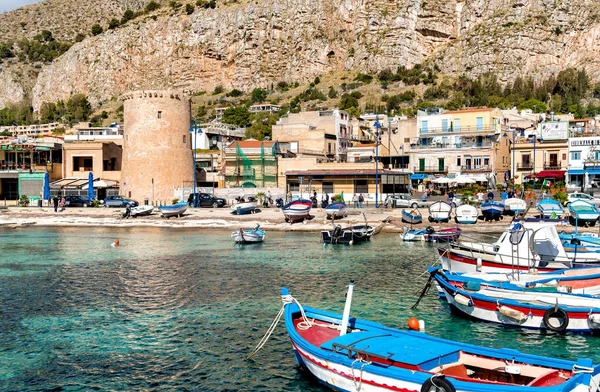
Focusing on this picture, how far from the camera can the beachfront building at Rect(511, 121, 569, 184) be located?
207 ft

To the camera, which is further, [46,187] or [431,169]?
[431,169]

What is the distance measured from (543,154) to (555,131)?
3819mm

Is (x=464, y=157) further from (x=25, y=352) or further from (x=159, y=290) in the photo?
(x=25, y=352)

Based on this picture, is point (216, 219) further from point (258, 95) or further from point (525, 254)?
point (258, 95)

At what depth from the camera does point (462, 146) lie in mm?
65250

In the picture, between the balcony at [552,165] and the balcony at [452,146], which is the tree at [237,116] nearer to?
the balcony at [452,146]

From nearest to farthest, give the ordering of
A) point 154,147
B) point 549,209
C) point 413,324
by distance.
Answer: point 413,324 < point 549,209 < point 154,147

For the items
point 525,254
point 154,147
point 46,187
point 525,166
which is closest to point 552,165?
point 525,166

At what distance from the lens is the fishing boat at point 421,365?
984cm

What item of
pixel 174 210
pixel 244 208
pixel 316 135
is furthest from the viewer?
pixel 316 135

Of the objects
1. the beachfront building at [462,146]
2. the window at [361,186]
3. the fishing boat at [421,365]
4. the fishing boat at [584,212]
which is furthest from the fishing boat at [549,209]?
the fishing boat at [421,365]

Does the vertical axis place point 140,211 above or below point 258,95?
below

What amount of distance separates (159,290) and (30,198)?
4708 cm

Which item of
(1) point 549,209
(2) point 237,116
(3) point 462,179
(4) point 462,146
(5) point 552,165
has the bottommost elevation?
(1) point 549,209
